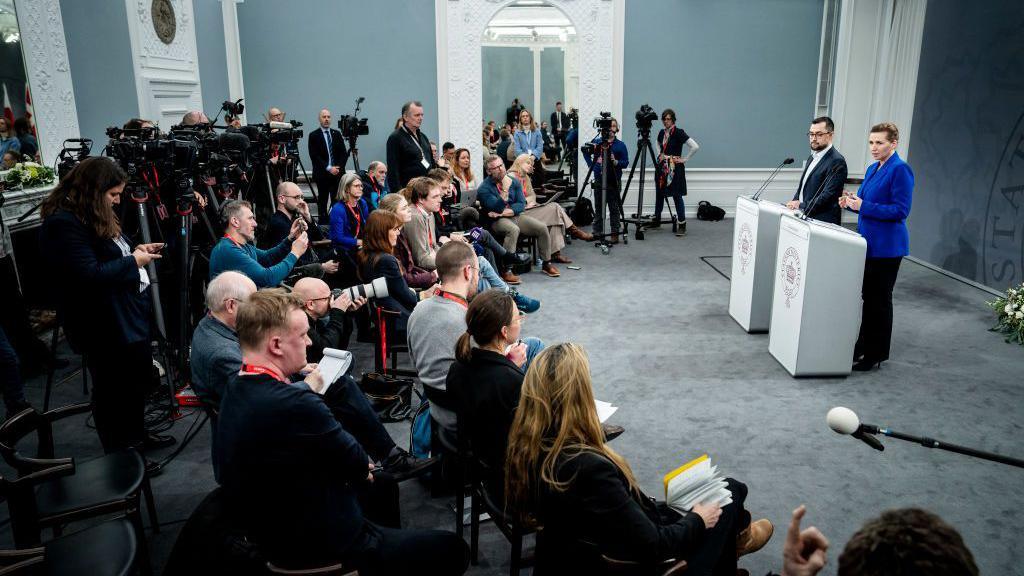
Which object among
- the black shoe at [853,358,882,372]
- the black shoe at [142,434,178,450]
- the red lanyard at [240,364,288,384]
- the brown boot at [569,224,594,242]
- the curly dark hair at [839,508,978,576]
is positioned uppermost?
the red lanyard at [240,364,288,384]

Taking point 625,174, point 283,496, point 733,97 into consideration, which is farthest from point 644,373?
point 733,97

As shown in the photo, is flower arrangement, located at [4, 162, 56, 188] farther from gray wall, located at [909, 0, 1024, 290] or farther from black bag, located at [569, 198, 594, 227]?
gray wall, located at [909, 0, 1024, 290]

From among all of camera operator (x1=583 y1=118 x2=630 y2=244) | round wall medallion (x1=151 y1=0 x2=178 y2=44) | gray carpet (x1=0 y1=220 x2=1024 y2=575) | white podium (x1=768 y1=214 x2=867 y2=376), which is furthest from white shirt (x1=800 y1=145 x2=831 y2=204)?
round wall medallion (x1=151 y1=0 x2=178 y2=44)

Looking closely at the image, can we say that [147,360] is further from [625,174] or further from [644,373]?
[625,174]

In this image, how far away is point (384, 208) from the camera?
166 inches

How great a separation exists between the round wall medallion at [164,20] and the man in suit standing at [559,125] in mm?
8305

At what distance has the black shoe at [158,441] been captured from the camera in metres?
3.44

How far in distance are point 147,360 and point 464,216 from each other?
3.40 metres

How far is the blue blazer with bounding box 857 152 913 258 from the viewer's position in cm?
401

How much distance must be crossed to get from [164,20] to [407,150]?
3.15m

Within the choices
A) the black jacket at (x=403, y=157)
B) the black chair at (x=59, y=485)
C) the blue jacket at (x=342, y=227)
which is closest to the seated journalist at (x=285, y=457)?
the black chair at (x=59, y=485)

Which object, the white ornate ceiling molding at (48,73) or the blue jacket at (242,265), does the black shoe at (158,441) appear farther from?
the white ornate ceiling molding at (48,73)

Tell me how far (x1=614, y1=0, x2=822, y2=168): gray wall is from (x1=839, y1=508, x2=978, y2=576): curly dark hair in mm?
8675

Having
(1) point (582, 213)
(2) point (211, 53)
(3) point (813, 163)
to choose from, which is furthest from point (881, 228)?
(2) point (211, 53)
